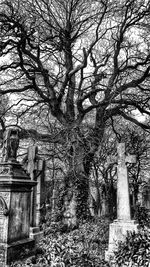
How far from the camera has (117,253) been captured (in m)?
5.76

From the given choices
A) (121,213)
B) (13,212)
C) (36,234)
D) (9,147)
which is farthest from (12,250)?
(121,213)

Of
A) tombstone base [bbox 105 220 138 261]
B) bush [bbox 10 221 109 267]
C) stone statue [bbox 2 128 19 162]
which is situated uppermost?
stone statue [bbox 2 128 19 162]

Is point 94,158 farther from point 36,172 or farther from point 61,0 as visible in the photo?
point 61,0

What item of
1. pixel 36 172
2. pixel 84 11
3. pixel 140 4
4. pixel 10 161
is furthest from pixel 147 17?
pixel 10 161

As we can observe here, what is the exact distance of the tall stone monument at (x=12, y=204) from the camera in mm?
5738

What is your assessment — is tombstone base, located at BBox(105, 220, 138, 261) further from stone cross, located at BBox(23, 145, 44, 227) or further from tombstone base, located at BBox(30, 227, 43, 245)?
stone cross, located at BBox(23, 145, 44, 227)

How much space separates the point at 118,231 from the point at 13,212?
2.71m

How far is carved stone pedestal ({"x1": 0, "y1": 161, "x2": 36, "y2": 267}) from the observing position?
5719 millimetres

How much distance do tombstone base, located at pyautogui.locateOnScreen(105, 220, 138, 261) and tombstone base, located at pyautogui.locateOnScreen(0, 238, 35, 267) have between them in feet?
6.66

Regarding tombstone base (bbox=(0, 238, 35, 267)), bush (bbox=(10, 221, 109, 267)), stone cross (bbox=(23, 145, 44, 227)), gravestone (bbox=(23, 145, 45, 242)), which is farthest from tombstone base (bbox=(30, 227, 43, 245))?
tombstone base (bbox=(0, 238, 35, 267))

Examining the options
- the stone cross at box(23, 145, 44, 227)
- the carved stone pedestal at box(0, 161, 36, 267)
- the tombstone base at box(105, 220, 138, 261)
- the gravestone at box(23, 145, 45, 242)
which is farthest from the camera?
the stone cross at box(23, 145, 44, 227)

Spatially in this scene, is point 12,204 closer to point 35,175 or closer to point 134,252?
point 35,175

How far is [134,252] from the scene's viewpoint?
5.57 metres

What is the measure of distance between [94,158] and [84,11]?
6.30 meters
